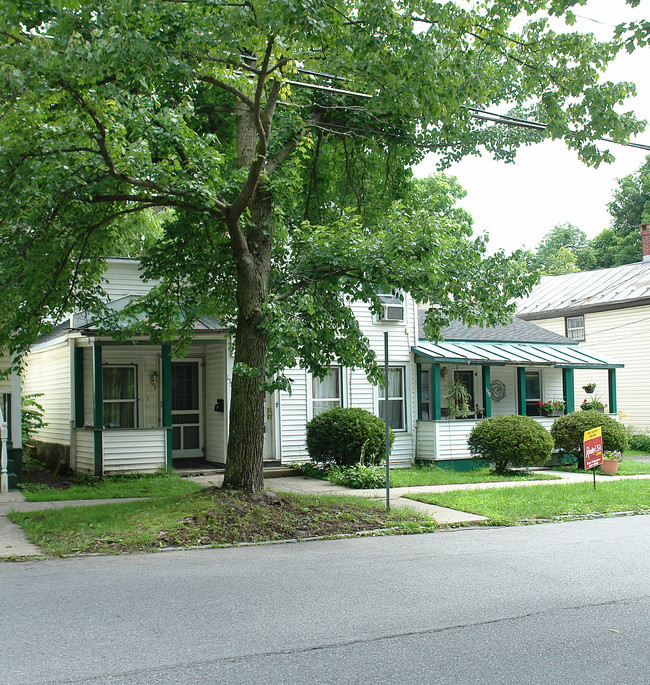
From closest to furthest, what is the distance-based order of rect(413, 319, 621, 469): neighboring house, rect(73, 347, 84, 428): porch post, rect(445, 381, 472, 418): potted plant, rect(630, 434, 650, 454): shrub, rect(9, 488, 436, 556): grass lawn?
rect(9, 488, 436, 556): grass lawn
rect(73, 347, 84, 428): porch post
rect(413, 319, 621, 469): neighboring house
rect(445, 381, 472, 418): potted plant
rect(630, 434, 650, 454): shrub

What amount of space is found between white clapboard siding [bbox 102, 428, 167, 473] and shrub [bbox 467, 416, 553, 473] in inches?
276

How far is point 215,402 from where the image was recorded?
17469 mm

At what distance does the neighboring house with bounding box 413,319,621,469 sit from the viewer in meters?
18.6

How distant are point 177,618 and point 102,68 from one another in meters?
5.90

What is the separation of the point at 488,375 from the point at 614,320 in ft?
33.9

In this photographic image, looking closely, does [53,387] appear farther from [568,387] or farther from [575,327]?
[575,327]

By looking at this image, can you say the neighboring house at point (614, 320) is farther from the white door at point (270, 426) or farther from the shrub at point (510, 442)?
the white door at point (270, 426)

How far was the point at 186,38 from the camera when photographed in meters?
8.58

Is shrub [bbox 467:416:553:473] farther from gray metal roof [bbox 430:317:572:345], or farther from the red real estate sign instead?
gray metal roof [bbox 430:317:572:345]

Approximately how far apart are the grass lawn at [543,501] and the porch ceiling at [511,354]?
16.0ft

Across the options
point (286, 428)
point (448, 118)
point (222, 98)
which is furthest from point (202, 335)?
point (448, 118)

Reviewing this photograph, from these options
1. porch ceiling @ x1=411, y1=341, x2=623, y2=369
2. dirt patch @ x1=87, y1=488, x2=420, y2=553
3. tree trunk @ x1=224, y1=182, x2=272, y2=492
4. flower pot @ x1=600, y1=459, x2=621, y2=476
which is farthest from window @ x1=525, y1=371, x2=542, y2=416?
tree trunk @ x1=224, y1=182, x2=272, y2=492

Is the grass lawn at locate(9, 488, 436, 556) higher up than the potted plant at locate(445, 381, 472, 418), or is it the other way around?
the potted plant at locate(445, 381, 472, 418)

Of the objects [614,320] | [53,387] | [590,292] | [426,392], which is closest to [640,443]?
[614,320]
